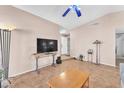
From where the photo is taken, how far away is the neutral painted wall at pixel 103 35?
16.9ft

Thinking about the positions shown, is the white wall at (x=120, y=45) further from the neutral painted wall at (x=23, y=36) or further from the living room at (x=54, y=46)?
the neutral painted wall at (x=23, y=36)

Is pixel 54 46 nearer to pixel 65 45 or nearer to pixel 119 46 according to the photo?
pixel 119 46

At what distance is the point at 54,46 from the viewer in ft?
18.1

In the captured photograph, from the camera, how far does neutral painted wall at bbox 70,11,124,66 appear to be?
5141mm

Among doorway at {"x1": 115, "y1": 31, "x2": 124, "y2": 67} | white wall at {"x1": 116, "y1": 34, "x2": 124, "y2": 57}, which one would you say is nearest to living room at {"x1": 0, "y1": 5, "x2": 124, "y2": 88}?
doorway at {"x1": 115, "y1": 31, "x2": 124, "y2": 67}

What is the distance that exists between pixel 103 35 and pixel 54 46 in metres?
2.84

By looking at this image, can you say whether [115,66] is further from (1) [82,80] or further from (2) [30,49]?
(2) [30,49]

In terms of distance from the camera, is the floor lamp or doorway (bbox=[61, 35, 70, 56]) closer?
the floor lamp

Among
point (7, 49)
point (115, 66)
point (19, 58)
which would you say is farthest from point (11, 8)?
point (115, 66)

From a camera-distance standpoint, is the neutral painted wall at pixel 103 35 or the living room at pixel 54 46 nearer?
the living room at pixel 54 46

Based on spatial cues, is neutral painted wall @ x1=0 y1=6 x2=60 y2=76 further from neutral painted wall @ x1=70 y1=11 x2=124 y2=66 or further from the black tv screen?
neutral painted wall @ x1=70 y1=11 x2=124 y2=66

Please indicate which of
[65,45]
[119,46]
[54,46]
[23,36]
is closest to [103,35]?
[119,46]

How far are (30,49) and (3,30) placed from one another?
1422 millimetres

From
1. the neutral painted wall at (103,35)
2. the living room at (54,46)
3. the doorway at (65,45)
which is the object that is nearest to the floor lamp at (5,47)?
the living room at (54,46)
